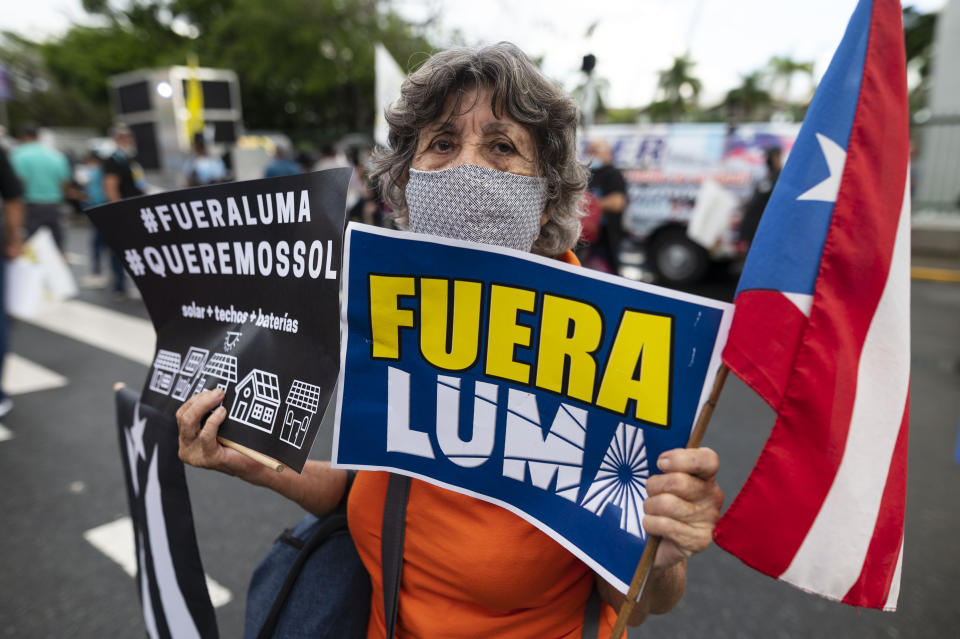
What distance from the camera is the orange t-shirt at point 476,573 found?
108 cm

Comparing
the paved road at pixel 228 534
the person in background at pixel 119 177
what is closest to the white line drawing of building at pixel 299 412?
the paved road at pixel 228 534

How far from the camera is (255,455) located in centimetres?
109

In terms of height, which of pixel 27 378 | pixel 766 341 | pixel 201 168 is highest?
pixel 201 168

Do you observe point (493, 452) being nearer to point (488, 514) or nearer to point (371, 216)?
point (488, 514)

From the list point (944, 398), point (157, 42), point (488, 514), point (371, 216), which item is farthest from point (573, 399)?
point (157, 42)

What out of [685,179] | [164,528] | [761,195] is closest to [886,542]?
[164,528]

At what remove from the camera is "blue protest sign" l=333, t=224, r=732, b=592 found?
0.94m

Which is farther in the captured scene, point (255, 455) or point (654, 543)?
point (255, 455)

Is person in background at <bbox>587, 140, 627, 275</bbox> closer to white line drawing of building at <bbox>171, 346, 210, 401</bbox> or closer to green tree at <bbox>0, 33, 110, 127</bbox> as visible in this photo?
white line drawing of building at <bbox>171, 346, 210, 401</bbox>

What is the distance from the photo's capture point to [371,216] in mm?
6445

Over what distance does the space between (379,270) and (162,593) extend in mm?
950

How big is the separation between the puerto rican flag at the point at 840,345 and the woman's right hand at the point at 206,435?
89cm

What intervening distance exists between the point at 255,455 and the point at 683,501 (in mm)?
729

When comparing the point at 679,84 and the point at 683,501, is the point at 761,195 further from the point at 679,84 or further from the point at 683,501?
the point at 679,84
